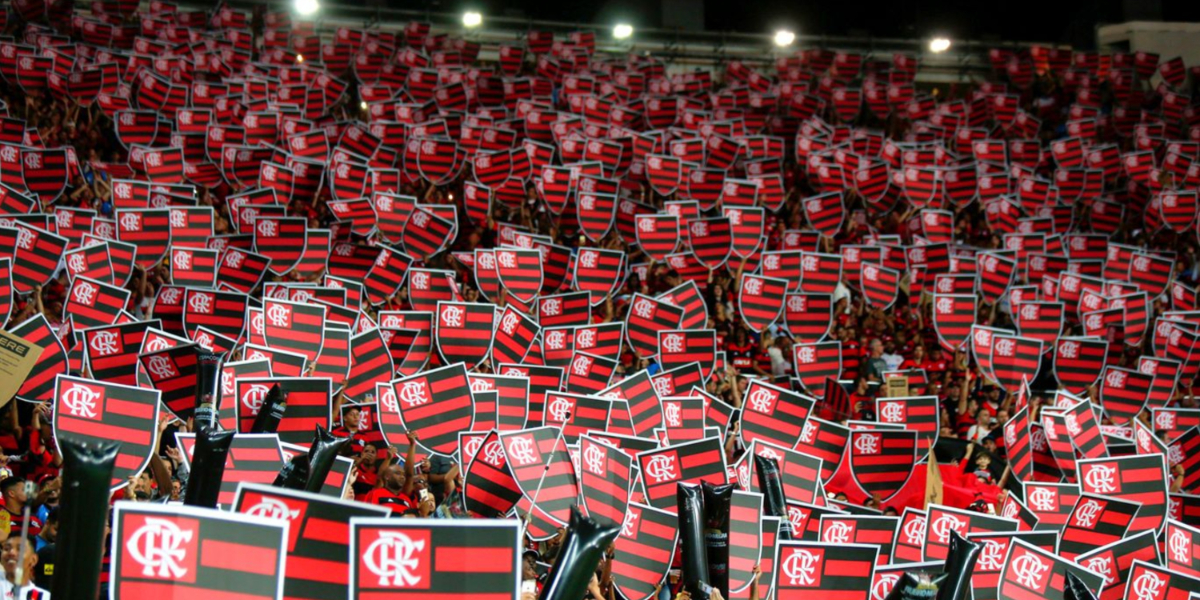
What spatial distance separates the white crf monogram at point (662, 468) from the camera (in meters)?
8.72

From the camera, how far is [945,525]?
8.75 meters

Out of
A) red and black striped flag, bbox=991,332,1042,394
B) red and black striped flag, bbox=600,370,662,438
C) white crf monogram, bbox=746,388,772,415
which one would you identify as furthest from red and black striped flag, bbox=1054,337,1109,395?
red and black striped flag, bbox=600,370,662,438

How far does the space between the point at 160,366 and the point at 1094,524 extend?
24.2ft

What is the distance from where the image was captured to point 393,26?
3019 cm

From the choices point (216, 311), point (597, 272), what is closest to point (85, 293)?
point (216, 311)

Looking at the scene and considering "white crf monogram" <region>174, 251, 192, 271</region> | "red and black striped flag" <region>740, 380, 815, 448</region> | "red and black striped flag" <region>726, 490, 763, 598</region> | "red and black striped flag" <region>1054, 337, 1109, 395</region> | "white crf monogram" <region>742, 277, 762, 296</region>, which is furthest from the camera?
"white crf monogram" <region>742, 277, 762, 296</region>

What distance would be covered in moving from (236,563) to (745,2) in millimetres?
31958

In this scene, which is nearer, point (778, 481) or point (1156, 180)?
point (778, 481)

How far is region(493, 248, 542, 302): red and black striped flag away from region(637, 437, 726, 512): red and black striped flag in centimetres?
626

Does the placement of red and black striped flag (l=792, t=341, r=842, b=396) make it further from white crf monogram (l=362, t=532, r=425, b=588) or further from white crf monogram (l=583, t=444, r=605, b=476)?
white crf monogram (l=362, t=532, r=425, b=588)

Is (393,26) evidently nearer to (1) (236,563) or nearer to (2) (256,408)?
(2) (256,408)

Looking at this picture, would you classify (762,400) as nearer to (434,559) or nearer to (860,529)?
(860,529)

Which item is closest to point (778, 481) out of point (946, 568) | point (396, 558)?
point (946, 568)

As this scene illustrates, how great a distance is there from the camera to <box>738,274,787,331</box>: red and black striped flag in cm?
1545
